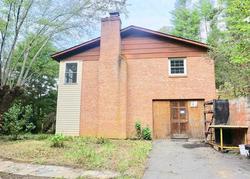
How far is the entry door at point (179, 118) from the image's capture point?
13.8 meters

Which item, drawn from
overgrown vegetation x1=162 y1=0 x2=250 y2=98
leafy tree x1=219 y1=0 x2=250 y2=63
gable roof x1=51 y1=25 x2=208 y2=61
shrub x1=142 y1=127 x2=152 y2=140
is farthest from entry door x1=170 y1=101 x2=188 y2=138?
leafy tree x1=219 y1=0 x2=250 y2=63

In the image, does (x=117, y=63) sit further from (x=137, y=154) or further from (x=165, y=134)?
(x=137, y=154)

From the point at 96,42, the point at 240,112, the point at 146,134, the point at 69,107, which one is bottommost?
the point at 146,134

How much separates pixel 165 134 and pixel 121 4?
27.6ft

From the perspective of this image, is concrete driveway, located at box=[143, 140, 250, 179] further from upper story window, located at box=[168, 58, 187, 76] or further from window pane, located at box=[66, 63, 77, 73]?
window pane, located at box=[66, 63, 77, 73]

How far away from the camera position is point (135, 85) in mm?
14625

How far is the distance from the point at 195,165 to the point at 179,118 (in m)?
6.67

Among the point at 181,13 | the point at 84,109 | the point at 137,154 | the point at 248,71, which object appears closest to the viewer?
the point at 137,154

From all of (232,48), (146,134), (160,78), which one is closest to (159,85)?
(160,78)

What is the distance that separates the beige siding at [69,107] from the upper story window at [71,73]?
245 mm

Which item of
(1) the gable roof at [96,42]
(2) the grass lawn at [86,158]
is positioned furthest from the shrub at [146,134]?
(1) the gable roof at [96,42]

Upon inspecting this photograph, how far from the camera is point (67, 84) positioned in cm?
1544

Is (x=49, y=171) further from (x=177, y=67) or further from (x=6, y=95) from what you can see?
(x=177, y=67)

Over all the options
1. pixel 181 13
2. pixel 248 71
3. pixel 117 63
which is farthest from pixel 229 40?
pixel 181 13
